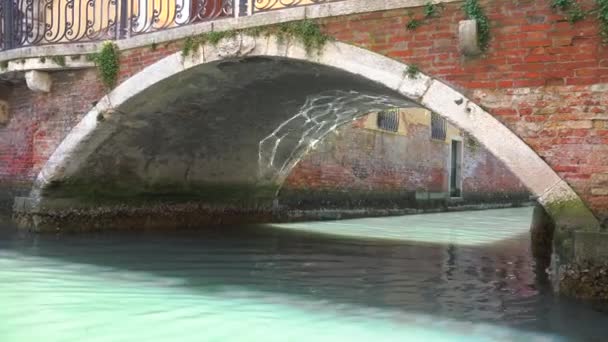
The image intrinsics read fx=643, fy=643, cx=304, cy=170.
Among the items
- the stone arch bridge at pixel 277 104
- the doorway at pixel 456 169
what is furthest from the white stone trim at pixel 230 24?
the doorway at pixel 456 169

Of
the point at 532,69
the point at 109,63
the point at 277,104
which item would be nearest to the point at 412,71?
the point at 532,69

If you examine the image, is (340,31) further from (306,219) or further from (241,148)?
(306,219)

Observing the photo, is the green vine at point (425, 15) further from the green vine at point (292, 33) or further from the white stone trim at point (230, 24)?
the green vine at point (292, 33)

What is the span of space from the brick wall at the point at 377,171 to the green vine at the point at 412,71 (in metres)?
4.20

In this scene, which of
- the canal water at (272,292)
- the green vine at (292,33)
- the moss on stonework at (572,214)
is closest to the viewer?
the canal water at (272,292)

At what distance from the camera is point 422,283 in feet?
15.9

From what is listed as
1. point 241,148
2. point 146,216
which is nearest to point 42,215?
point 146,216

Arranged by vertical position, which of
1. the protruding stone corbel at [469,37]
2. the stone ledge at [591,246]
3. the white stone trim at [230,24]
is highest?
the white stone trim at [230,24]

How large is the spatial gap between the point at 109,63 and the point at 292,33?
238cm

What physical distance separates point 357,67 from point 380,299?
177cm

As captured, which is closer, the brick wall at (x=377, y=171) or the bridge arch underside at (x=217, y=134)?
the bridge arch underside at (x=217, y=134)

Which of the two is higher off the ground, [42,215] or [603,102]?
[603,102]

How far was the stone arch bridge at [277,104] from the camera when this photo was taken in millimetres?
3965

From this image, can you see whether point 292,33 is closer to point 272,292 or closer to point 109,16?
point 272,292
